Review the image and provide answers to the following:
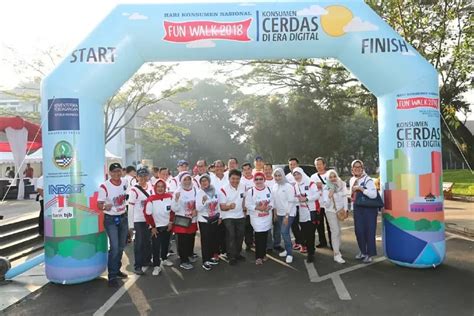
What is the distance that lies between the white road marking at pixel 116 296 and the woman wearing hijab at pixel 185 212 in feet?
2.30

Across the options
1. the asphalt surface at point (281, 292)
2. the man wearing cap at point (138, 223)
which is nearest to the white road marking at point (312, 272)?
the asphalt surface at point (281, 292)

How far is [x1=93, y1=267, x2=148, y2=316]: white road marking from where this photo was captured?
4793 millimetres

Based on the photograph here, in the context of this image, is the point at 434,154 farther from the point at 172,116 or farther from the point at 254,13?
the point at 172,116

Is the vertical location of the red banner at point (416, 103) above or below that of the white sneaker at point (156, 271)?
above

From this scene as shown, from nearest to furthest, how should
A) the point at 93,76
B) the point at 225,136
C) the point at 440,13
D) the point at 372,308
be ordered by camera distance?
the point at 372,308, the point at 93,76, the point at 440,13, the point at 225,136

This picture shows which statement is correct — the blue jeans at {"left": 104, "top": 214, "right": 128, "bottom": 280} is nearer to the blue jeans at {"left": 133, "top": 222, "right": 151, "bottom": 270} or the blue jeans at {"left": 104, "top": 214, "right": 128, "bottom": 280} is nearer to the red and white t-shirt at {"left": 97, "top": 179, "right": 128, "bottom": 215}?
the red and white t-shirt at {"left": 97, "top": 179, "right": 128, "bottom": 215}

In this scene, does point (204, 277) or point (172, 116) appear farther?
point (172, 116)

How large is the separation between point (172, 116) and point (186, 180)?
42.1 metres

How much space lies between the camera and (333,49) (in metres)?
6.14

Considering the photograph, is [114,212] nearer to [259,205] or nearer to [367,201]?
[259,205]

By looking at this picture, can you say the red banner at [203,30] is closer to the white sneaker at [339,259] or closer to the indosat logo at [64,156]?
the indosat logo at [64,156]

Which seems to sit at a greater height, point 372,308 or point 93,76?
point 93,76

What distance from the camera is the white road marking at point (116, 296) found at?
4.79m

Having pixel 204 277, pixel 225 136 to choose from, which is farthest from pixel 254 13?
pixel 225 136
